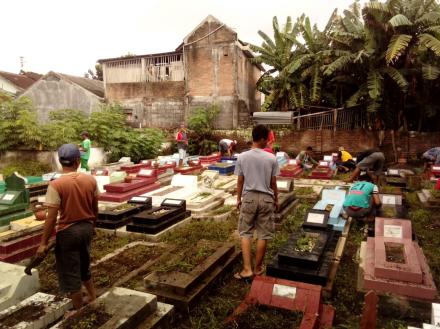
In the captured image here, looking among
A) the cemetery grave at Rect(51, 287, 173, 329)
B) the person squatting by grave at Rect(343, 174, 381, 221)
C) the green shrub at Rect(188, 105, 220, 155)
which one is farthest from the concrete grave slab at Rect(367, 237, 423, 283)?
the green shrub at Rect(188, 105, 220, 155)

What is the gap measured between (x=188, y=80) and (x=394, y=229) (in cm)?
1766

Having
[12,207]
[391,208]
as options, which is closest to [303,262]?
[391,208]

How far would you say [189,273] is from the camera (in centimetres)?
391

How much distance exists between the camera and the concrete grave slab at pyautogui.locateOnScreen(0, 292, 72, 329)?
288 cm

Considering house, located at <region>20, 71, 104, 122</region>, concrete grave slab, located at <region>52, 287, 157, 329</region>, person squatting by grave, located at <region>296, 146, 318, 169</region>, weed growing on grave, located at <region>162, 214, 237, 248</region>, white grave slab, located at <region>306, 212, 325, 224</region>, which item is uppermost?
house, located at <region>20, 71, 104, 122</region>

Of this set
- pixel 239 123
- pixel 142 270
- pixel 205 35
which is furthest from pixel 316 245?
pixel 205 35

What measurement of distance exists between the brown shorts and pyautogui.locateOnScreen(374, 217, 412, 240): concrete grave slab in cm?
172

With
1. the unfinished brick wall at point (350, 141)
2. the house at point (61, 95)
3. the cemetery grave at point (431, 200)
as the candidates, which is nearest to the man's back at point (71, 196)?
the cemetery grave at point (431, 200)

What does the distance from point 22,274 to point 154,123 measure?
18.5 metres

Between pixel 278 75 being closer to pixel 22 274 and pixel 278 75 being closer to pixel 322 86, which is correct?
pixel 322 86

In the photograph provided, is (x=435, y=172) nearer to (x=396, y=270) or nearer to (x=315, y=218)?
(x=315, y=218)

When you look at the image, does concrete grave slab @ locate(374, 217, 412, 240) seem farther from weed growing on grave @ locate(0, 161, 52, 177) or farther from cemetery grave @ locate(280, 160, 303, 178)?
weed growing on grave @ locate(0, 161, 52, 177)

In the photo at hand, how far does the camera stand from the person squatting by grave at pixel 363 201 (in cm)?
606

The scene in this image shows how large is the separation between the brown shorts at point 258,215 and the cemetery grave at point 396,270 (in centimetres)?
124
